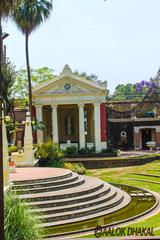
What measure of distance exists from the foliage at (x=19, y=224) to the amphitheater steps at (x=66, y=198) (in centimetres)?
343

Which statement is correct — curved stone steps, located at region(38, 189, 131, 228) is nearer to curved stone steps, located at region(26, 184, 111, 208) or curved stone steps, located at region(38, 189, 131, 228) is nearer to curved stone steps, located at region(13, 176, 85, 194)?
curved stone steps, located at region(26, 184, 111, 208)

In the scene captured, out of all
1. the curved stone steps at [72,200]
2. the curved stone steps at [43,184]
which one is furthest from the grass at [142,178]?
the curved stone steps at [43,184]

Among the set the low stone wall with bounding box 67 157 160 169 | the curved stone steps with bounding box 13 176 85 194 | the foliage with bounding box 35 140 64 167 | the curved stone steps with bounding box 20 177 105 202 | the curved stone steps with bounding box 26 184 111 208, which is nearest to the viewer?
the curved stone steps with bounding box 26 184 111 208

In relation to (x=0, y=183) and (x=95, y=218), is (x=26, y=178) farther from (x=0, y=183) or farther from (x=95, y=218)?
(x=0, y=183)

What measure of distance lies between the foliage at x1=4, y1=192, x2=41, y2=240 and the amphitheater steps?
343 cm

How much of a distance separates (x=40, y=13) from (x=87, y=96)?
8365mm

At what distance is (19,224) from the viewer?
324 inches

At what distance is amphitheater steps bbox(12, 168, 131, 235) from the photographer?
510 inches

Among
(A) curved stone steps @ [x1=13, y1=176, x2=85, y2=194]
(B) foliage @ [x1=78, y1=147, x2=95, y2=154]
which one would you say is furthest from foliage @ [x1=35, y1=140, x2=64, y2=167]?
(A) curved stone steps @ [x1=13, y1=176, x2=85, y2=194]

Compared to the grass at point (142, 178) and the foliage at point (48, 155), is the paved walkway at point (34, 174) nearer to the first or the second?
the grass at point (142, 178)

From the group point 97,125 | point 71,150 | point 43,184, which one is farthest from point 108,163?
point 43,184

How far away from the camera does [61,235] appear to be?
11484 mm

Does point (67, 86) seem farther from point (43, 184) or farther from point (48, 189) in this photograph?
point (48, 189)

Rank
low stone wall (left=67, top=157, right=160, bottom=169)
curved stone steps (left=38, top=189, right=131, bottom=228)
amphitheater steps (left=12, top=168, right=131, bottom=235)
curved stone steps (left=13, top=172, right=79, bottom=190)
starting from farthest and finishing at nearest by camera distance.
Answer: low stone wall (left=67, top=157, right=160, bottom=169), curved stone steps (left=13, top=172, right=79, bottom=190), amphitheater steps (left=12, top=168, right=131, bottom=235), curved stone steps (left=38, top=189, right=131, bottom=228)
